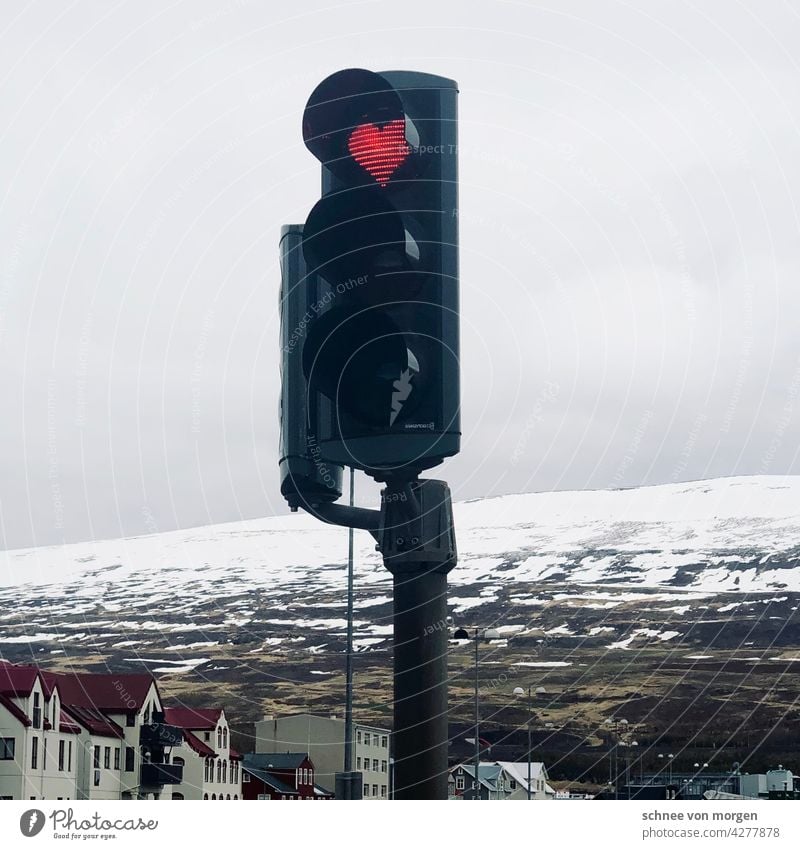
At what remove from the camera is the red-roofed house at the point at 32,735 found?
36.3 meters

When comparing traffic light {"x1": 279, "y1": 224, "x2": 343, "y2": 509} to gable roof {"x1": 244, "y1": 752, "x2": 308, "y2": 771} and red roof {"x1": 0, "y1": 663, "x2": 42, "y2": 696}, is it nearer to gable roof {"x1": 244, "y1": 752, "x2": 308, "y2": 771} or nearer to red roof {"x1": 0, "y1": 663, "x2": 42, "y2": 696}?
red roof {"x1": 0, "y1": 663, "x2": 42, "y2": 696}

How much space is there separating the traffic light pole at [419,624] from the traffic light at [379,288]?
247mm

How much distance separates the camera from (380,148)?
5.12 meters

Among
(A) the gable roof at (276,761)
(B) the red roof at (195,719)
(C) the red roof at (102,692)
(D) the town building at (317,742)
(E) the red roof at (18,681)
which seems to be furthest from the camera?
(D) the town building at (317,742)

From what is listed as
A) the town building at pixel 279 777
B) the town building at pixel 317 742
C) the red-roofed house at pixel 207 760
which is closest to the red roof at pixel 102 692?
the red-roofed house at pixel 207 760

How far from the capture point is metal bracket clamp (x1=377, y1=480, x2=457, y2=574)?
206 inches

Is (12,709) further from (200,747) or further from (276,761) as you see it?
(276,761)

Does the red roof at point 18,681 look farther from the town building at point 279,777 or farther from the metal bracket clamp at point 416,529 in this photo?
the metal bracket clamp at point 416,529

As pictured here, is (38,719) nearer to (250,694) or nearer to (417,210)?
(417,210)

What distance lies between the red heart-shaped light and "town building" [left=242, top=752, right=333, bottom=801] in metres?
52.3

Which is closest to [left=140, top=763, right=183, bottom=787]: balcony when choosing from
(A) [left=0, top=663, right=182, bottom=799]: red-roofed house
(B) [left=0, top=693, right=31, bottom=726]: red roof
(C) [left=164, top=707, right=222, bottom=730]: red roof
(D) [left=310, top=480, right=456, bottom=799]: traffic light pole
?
(A) [left=0, top=663, right=182, bottom=799]: red-roofed house

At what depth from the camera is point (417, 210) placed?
5.14 metres
